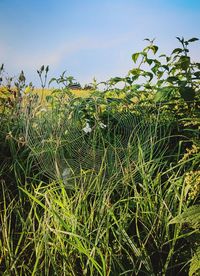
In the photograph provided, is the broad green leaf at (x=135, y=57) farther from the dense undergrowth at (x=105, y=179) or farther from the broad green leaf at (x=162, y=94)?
the broad green leaf at (x=162, y=94)

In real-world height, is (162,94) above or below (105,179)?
above

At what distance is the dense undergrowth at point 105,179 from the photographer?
232 centimetres

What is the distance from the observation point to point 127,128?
11.2ft

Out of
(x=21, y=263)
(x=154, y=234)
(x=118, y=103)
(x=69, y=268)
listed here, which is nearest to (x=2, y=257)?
(x=21, y=263)

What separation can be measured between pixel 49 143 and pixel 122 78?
103cm

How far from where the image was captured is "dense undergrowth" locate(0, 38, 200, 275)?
232 cm

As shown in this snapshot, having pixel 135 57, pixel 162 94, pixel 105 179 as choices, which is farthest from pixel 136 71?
pixel 105 179

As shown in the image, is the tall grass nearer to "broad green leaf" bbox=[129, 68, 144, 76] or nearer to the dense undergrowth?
the dense undergrowth

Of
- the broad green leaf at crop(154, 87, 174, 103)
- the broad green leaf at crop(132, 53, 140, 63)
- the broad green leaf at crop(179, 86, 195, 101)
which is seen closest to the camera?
the broad green leaf at crop(179, 86, 195, 101)

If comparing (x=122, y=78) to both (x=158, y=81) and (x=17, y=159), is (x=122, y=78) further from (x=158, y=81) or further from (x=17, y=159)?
(x=17, y=159)

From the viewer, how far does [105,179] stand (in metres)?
2.85

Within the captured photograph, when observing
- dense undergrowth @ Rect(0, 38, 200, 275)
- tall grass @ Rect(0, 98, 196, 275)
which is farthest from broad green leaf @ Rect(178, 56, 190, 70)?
tall grass @ Rect(0, 98, 196, 275)

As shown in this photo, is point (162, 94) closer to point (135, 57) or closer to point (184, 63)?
point (184, 63)

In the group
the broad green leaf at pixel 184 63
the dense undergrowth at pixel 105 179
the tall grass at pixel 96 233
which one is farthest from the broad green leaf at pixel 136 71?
the tall grass at pixel 96 233
